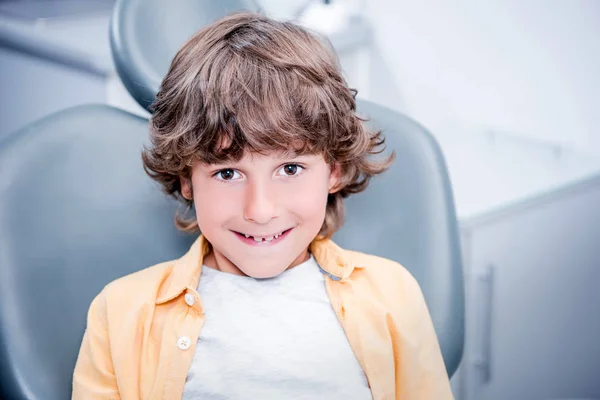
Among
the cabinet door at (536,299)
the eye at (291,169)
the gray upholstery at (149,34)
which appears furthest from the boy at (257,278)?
the cabinet door at (536,299)

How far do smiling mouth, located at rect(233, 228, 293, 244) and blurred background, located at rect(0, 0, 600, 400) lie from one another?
1.77ft

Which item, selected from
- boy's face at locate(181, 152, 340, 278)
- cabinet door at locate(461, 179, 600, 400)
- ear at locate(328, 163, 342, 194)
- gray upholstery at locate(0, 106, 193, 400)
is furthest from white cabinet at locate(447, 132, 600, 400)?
gray upholstery at locate(0, 106, 193, 400)

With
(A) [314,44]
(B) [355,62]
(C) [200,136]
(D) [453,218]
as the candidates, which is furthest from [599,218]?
(C) [200,136]

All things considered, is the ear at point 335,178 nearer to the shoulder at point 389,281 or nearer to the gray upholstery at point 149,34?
the shoulder at point 389,281

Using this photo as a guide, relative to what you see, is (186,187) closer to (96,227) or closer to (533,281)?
(96,227)

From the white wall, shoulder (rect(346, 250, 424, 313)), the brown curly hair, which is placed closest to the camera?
the brown curly hair

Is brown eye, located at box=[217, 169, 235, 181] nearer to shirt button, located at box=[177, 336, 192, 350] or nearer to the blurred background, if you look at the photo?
shirt button, located at box=[177, 336, 192, 350]

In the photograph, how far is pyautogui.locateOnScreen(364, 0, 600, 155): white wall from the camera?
3.82 feet

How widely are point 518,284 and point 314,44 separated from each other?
0.70 metres

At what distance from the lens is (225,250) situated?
0.78 m

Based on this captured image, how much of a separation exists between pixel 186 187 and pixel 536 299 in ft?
2.49

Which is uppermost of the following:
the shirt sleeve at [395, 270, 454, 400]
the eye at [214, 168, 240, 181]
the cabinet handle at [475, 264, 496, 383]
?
the eye at [214, 168, 240, 181]

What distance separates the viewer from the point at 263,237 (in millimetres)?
780

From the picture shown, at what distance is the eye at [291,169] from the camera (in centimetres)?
75
